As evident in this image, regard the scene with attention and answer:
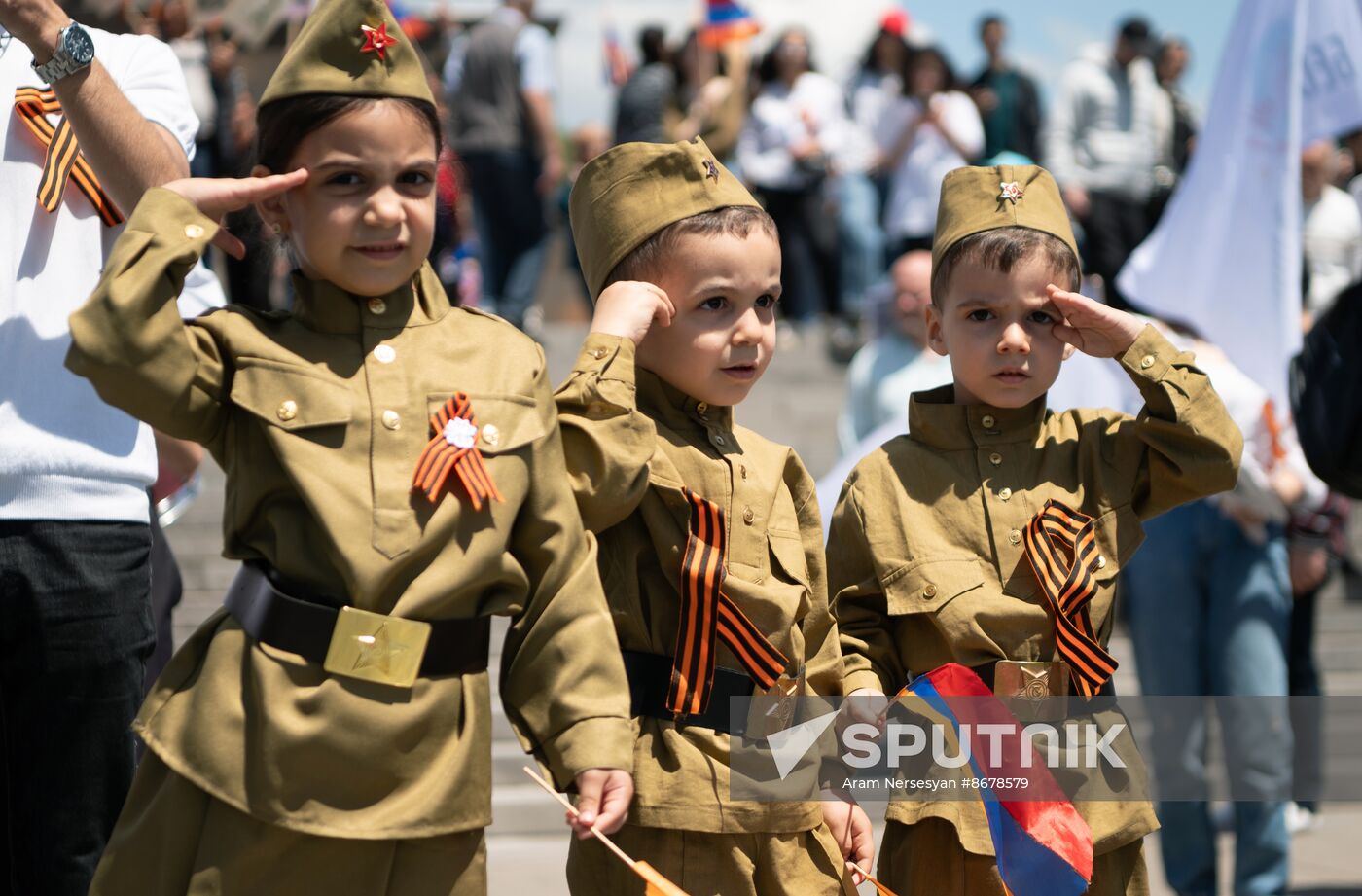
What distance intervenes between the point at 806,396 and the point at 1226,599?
15.0ft

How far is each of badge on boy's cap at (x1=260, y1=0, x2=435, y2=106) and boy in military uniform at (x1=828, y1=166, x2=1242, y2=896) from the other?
1.17 meters

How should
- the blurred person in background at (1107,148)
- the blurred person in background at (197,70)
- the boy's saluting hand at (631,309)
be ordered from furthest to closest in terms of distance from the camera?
the blurred person in background at (1107,148), the blurred person in background at (197,70), the boy's saluting hand at (631,309)

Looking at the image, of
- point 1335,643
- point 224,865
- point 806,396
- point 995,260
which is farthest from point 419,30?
point 224,865

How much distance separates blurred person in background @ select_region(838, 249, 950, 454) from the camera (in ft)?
19.3

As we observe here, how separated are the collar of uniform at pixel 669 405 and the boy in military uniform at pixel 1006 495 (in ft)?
1.26

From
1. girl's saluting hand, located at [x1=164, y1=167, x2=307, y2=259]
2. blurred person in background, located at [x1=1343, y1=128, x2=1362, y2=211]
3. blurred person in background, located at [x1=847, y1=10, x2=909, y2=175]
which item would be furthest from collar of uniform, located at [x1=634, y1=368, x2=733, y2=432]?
blurred person in background, located at [x1=847, y1=10, x2=909, y2=175]

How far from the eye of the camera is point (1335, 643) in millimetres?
9000

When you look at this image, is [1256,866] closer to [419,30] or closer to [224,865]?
[224,865]

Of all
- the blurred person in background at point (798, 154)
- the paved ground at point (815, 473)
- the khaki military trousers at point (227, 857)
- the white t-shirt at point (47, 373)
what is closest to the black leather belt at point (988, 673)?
the khaki military trousers at point (227, 857)

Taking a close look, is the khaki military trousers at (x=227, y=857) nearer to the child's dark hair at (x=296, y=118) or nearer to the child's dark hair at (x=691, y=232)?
the child's dark hair at (x=296, y=118)

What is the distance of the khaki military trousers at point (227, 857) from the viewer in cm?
240

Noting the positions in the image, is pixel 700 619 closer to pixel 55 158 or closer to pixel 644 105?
pixel 55 158

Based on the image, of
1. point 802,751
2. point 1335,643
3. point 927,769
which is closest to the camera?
point 802,751

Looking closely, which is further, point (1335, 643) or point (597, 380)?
point (1335, 643)
